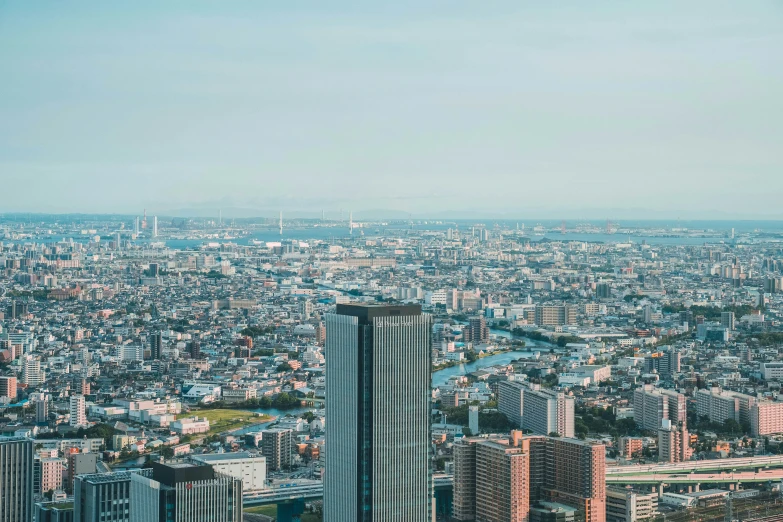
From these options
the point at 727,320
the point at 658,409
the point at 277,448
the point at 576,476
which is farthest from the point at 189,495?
the point at 727,320

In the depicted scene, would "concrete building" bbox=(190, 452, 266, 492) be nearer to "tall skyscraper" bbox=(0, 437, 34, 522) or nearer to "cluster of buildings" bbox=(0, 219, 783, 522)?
"cluster of buildings" bbox=(0, 219, 783, 522)

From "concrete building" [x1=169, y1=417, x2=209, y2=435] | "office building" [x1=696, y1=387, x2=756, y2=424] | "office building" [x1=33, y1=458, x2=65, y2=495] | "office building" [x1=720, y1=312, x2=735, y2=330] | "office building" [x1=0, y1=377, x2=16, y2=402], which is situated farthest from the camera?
"office building" [x1=720, y1=312, x2=735, y2=330]

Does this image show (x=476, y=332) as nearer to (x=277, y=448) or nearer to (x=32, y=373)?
(x=32, y=373)

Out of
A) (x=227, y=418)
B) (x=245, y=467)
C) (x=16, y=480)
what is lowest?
(x=227, y=418)

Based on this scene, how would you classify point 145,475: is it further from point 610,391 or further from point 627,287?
point 627,287

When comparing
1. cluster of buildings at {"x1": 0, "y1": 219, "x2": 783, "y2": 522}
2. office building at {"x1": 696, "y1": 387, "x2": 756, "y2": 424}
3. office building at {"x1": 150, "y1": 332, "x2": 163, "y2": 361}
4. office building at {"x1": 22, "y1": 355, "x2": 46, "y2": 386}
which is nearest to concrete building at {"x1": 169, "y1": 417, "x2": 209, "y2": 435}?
cluster of buildings at {"x1": 0, "y1": 219, "x2": 783, "y2": 522}

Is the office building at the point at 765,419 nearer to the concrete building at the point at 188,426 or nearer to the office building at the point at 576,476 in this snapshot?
the office building at the point at 576,476

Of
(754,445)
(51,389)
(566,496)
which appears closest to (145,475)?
(566,496)

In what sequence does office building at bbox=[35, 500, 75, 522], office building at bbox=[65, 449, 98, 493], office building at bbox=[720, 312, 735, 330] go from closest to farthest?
office building at bbox=[35, 500, 75, 522] → office building at bbox=[65, 449, 98, 493] → office building at bbox=[720, 312, 735, 330]
